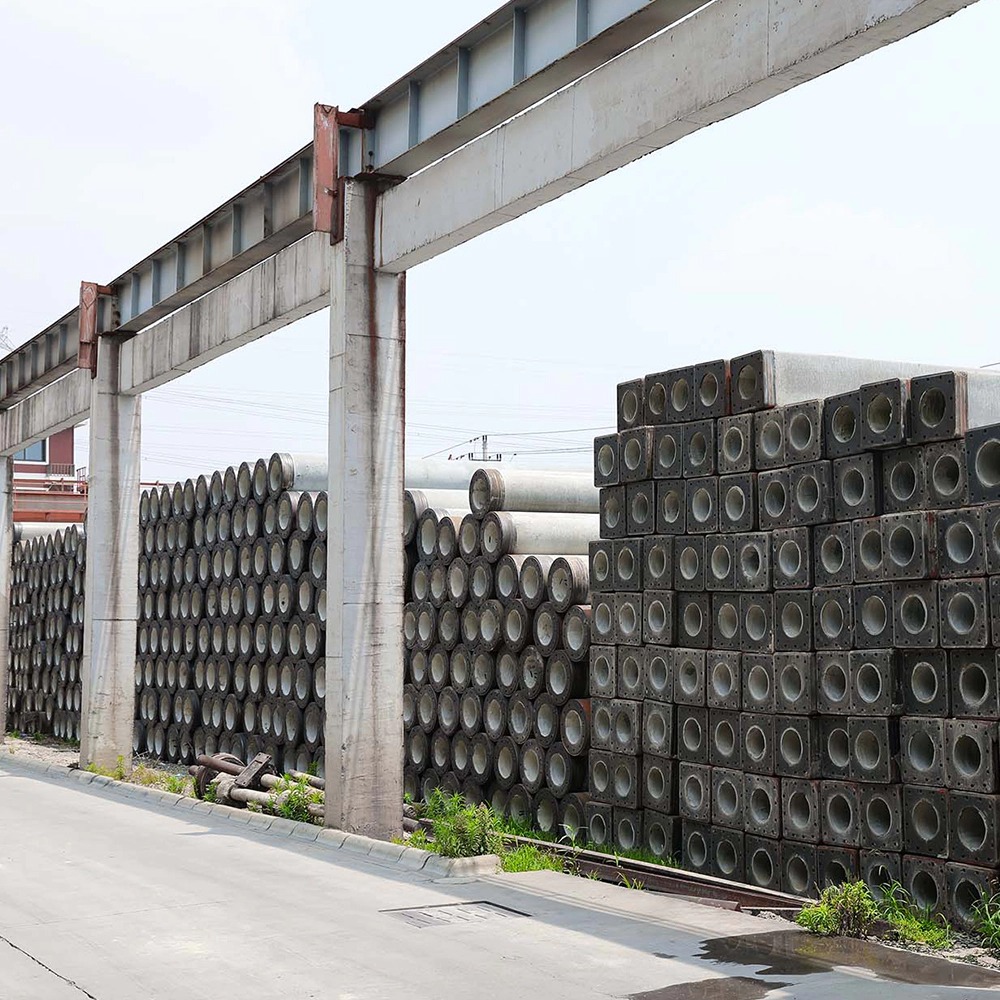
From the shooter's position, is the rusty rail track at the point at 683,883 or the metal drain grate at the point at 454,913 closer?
the metal drain grate at the point at 454,913

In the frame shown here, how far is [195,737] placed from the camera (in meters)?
19.9

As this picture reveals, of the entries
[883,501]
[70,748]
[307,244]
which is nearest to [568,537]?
[307,244]

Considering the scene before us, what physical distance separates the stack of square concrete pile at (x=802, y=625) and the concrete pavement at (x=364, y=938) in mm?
1140

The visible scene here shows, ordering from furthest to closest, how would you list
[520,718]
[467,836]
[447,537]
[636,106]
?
1. [447,537]
2. [520,718]
3. [467,836]
4. [636,106]

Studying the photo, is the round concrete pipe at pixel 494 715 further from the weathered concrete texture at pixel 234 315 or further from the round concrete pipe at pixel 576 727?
the weathered concrete texture at pixel 234 315

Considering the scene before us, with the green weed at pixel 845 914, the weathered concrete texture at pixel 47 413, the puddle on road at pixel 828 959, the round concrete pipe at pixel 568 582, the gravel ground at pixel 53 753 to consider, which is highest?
the weathered concrete texture at pixel 47 413

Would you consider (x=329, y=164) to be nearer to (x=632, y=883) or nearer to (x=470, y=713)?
(x=470, y=713)

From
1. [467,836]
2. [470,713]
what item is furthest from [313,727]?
[467,836]

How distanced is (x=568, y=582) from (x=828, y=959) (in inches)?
225

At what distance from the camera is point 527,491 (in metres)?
14.3

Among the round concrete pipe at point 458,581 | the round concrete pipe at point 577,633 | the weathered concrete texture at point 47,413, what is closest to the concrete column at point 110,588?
the weathered concrete texture at point 47,413

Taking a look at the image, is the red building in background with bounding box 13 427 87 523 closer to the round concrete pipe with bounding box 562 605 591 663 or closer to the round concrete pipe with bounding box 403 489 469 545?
the round concrete pipe with bounding box 403 489 469 545

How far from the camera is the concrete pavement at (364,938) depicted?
6.97 m

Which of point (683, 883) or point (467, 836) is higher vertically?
point (467, 836)
